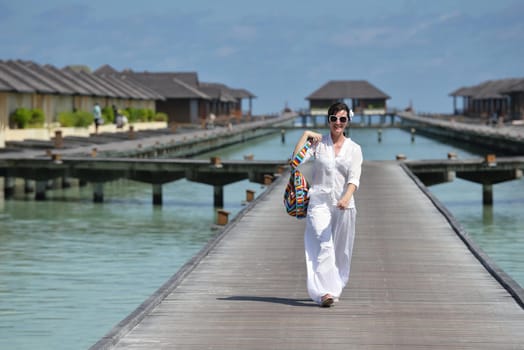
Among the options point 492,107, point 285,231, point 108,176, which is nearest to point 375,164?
point 108,176

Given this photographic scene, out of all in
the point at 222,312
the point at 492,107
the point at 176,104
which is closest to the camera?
the point at 222,312

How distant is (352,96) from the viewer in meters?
143

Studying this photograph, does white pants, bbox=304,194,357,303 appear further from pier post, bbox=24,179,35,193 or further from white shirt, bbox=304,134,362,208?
pier post, bbox=24,179,35,193

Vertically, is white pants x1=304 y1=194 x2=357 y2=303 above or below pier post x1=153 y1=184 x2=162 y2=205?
above

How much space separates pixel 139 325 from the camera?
982 centimetres

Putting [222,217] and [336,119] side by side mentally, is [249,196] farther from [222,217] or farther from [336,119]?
[336,119]

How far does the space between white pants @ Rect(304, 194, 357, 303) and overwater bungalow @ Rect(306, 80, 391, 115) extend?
427ft

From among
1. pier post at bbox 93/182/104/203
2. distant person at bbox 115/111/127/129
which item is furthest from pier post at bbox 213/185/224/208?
distant person at bbox 115/111/127/129

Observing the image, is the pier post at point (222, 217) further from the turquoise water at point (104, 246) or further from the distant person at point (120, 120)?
the distant person at point (120, 120)

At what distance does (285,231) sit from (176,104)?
84.9 m

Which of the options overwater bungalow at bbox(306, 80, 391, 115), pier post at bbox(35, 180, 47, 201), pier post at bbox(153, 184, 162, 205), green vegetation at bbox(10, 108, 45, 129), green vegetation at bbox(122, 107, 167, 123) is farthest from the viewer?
overwater bungalow at bbox(306, 80, 391, 115)

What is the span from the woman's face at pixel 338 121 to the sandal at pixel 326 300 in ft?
5.19

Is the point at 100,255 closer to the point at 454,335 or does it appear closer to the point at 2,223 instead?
the point at 2,223

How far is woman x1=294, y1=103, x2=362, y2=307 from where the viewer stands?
10492 millimetres
